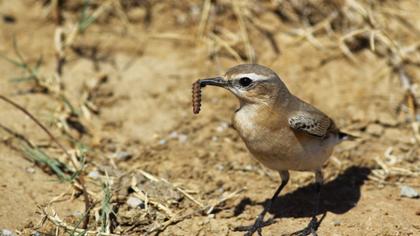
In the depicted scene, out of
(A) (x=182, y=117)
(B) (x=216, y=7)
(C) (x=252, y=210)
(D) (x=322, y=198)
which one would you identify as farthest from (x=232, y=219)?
(B) (x=216, y=7)

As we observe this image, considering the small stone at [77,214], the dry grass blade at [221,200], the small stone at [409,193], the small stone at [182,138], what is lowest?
the small stone at [409,193]

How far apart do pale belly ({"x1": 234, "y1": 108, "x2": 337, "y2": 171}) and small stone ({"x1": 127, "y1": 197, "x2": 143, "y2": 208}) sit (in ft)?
4.39

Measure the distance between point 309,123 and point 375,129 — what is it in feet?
8.06

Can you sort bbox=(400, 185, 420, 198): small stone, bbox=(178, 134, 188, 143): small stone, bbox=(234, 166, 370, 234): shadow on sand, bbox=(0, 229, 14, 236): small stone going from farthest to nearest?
bbox=(178, 134, 188, 143): small stone, bbox=(400, 185, 420, 198): small stone, bbox=(234, 166, 370, 234): shadow on sand, bbox=(0, 229, 14, 236): small stone

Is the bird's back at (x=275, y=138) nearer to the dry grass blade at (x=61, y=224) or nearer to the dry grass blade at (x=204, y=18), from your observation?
the dry grass blade at (x=61, y=224)

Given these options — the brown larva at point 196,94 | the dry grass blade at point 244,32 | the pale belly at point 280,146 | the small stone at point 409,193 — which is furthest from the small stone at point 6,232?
the dry grass blade at point 244,32

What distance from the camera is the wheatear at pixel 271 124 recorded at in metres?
5.97

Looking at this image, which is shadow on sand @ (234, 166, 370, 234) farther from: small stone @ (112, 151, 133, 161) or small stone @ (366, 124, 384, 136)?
small stone @ (112, 151, 133, 161)

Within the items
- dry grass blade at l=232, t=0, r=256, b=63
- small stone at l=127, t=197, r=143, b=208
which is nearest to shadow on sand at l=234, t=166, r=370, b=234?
small stone at l=127, t=197, r=143, b=208

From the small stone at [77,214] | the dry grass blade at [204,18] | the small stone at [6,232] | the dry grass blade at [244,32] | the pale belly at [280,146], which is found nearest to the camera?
the small stone at [6,232]

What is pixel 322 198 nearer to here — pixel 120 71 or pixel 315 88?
pixel 315 88

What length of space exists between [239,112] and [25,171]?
246 cm

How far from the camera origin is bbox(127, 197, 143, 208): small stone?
6434 mm

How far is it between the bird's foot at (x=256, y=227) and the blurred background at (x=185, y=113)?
0.13 m
